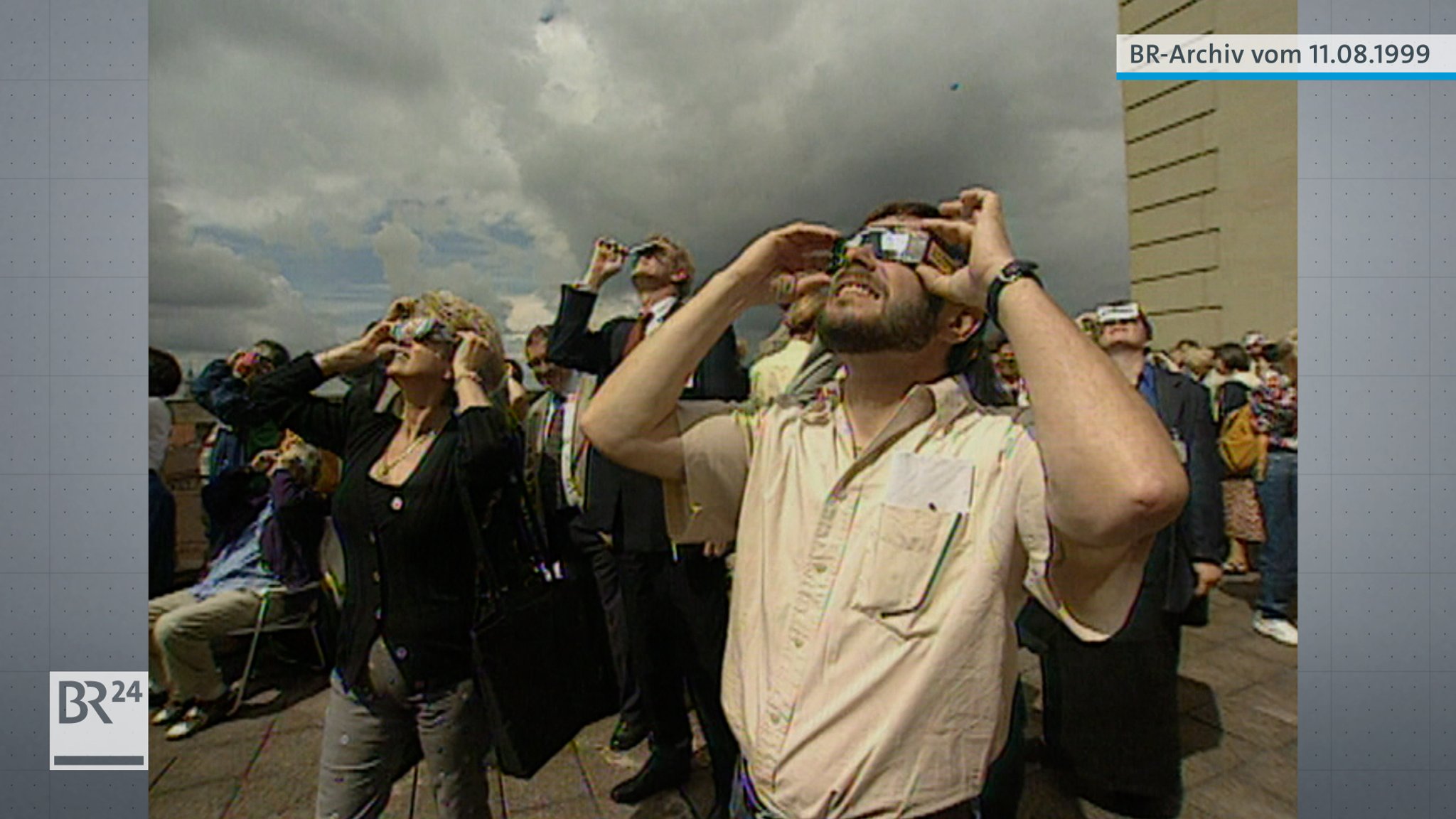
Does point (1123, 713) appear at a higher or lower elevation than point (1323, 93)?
lower

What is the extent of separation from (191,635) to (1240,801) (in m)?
3.39

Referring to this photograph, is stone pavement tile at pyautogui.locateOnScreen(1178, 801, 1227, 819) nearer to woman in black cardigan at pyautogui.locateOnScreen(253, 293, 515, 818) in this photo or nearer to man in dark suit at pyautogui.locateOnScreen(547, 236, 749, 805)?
man in dark suit at pyautogui.locateOnScreen(547, 236, 749, 805)

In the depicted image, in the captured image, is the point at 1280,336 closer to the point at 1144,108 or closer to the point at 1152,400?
the point at 1152,400

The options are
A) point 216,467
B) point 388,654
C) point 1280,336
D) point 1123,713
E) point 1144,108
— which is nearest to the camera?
point 388,654

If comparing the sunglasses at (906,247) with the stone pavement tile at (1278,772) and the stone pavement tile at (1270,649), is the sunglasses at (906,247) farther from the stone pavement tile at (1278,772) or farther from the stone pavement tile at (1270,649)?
the stone pavement tile at (1270,649)

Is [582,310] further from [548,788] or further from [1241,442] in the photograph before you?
[1241,442]

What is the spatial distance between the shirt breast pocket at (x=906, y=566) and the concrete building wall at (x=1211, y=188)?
1.40 metres

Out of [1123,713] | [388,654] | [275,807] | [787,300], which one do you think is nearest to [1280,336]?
[1123,713]

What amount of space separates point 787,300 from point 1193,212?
2.05 m

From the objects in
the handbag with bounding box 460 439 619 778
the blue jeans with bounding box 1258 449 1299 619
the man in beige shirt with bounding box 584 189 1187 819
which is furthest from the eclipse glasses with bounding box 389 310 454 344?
the blue jeans with bounding box 1258 449 1299 619

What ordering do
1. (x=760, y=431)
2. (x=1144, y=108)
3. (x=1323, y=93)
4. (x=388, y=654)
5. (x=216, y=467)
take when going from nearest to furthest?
(x=760, y=431)
(x=388, y=654)
(x=1323, y=93)
(x=1144, y=108)
(x=216, y=467)

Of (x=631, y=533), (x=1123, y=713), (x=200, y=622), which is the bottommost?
(x=1123, y=713)

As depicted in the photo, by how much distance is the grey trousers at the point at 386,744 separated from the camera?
1.46 m

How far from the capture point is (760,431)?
1.09 metres
